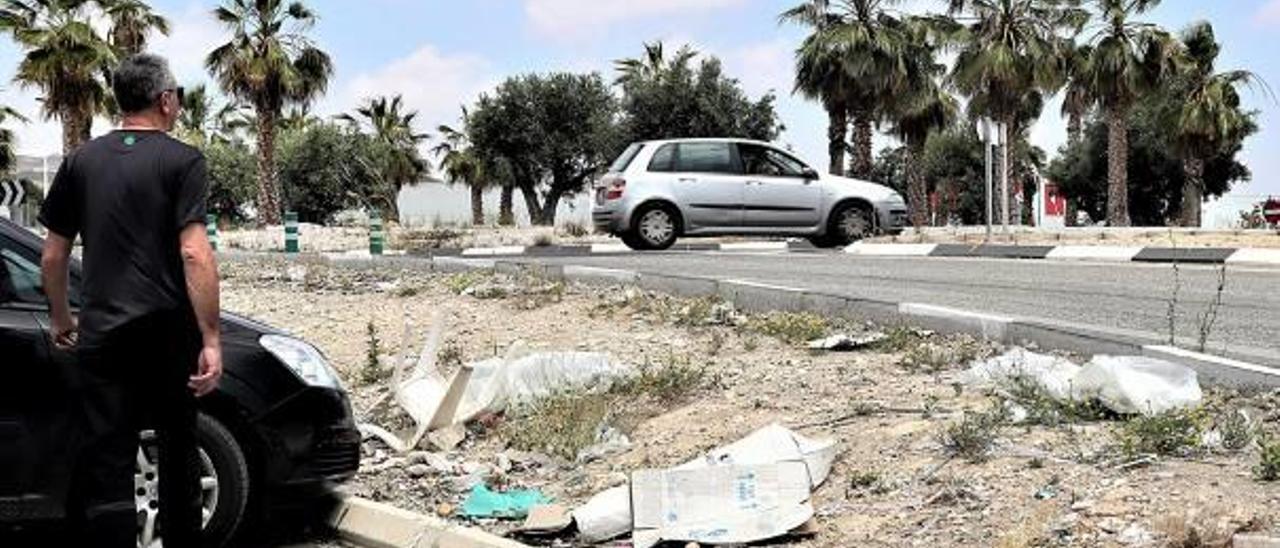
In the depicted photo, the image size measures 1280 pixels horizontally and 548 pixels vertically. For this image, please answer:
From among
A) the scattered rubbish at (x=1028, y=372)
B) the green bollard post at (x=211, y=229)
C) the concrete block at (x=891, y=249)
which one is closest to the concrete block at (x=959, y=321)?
the scattered rubbish at (x=1028, y=372)

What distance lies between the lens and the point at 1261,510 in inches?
163

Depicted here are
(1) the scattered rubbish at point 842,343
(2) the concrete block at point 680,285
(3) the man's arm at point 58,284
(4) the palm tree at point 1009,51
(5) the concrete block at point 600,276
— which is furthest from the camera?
(4) the palm tree at point 1009,51

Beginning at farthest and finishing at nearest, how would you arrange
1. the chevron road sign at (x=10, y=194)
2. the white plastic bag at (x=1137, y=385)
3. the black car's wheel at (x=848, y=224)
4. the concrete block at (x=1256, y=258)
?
1. the chevron road sign at (x=10, y=194)
2. the black car's wheel at (x=848, y=224)
3. the concrete block at (x=1256, y=258)
4. the white plastic bag at (x=1137, y=385)

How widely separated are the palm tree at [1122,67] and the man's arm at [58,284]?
38.4 metres

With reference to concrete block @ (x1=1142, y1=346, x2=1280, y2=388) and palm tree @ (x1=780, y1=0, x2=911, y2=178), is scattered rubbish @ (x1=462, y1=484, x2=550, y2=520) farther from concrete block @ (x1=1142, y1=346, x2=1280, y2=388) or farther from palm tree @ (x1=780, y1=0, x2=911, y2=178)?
palm tree @ (x1=780, y1=0, x2=911, y2=178)

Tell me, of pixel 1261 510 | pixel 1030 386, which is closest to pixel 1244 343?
pixel 1030 386

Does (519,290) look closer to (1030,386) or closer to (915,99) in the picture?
(1030,386)

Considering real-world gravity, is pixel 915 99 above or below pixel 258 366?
above

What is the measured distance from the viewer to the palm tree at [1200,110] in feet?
142

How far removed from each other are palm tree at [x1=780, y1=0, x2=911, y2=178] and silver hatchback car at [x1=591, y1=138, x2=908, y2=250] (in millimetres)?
19762

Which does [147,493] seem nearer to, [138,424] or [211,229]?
[138,424]

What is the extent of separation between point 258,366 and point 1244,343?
565 cm

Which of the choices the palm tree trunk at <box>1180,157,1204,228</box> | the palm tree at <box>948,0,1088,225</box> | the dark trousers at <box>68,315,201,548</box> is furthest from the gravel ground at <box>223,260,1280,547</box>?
the palm tree trunk at <box>1180,157,1204,228</box>

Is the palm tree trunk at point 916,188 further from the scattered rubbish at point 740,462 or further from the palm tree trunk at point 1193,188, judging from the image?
the scattered rubbish at point 740,462
